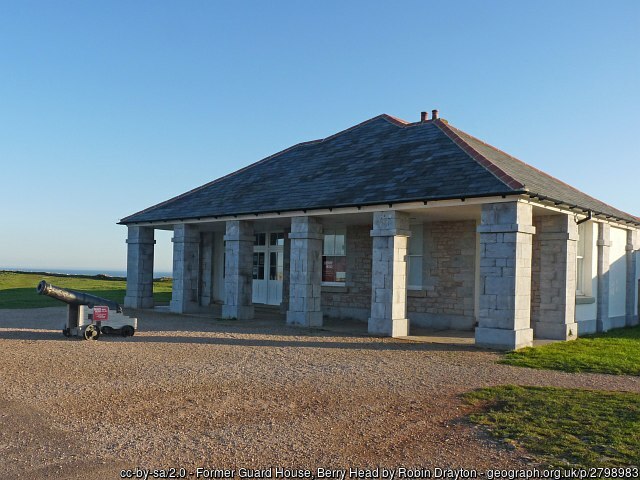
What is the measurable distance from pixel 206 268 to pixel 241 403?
16474mm

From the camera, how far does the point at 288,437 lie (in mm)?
5816

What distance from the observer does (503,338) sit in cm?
1209

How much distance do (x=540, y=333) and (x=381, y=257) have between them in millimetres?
4564

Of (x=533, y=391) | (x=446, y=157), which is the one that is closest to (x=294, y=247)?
(x=446, y=157)

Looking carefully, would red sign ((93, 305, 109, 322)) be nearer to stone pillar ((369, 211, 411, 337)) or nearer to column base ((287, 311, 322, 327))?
column base ((287, 311, 322, 327))

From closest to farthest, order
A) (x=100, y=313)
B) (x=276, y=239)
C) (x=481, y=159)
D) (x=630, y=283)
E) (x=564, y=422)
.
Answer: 1. (x=564, y=422)
2. (x=100, y=313)
3. (x=481, y=159)
4. (x=630, y=283)
5. (x=276, y=239)

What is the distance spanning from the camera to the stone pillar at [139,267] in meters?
21.1

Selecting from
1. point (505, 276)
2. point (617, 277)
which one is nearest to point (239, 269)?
point (505, 276)

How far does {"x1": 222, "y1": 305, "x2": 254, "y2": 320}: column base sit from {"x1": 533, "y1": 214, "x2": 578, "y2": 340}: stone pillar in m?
8.40

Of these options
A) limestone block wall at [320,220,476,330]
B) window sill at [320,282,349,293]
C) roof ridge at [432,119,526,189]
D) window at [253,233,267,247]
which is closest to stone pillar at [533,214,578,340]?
limestone block wall at [320,220,476,330]

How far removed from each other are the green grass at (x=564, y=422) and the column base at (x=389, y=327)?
18.4ft

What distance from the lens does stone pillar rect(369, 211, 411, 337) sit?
1392cm

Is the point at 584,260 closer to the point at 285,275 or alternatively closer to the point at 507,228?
the point at 507,228

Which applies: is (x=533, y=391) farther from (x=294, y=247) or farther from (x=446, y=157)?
(x=294, y=247)
